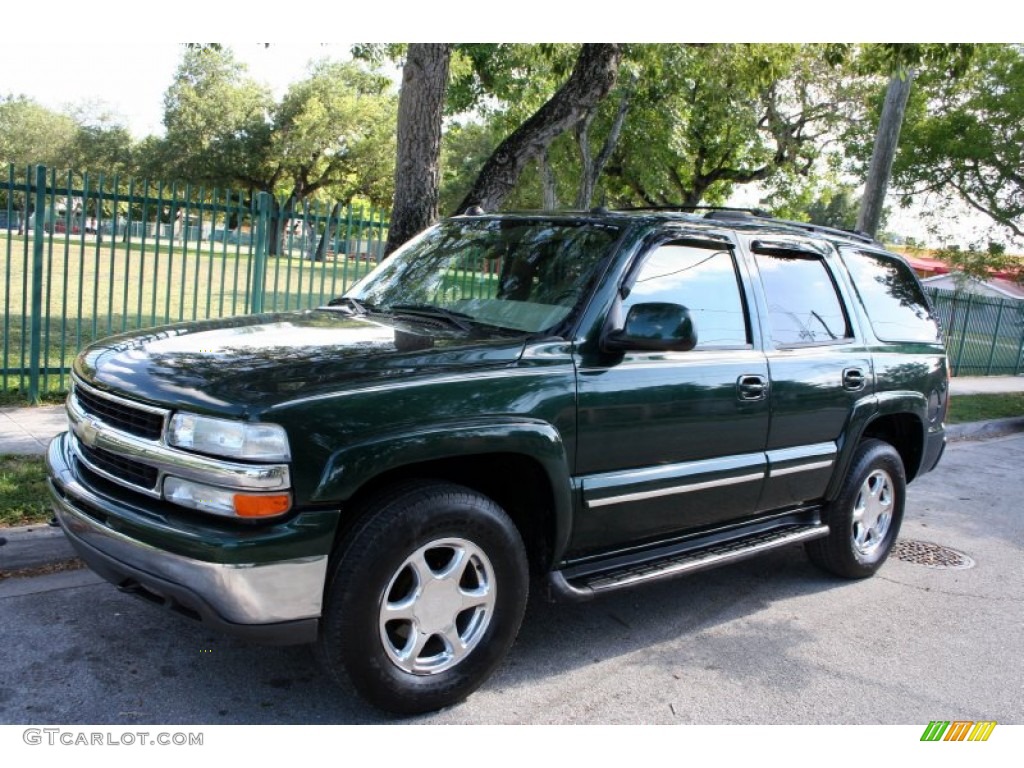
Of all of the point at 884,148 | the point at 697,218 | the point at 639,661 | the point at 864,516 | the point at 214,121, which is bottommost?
the point at 639,661

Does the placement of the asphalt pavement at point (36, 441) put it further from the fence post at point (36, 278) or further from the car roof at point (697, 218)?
the car roof at point (697, 218)

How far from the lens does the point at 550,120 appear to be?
8.34 metres

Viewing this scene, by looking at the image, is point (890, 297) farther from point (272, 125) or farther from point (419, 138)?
point (272, 125)

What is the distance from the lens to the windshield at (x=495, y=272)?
3955mm

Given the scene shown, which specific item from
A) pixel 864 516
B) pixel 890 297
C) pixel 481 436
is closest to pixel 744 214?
pixel 890 297

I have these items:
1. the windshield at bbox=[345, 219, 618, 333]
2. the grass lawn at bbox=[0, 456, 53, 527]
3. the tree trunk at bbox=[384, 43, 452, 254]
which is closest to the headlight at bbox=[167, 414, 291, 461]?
the windshield at bbox=[345, 219, 618, 333]

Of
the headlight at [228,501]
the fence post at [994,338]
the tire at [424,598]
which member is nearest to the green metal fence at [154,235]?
the headlight at [228,501]

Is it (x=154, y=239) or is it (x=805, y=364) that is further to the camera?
(x=154, y=239)

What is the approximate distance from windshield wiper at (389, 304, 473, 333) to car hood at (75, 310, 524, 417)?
0.11 meters

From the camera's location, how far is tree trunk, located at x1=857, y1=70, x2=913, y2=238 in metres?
11.4

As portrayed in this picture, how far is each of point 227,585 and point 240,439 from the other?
1.52 ft

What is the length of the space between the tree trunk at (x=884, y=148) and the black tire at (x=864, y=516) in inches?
270

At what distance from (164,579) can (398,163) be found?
525cm

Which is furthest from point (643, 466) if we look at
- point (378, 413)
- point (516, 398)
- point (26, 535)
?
point (26, 535)
